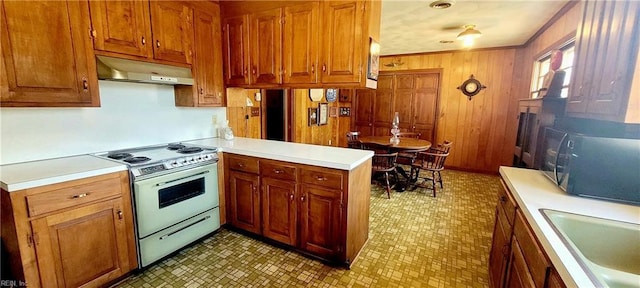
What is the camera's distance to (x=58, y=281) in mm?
1618

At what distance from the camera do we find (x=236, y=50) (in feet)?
9.26

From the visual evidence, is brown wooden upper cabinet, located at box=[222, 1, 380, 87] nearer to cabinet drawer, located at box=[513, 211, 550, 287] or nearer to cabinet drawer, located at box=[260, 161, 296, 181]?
cabinet drawer, located at box=[260, 161, 296, 181]

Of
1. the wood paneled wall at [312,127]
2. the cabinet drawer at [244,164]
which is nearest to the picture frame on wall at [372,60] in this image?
the cabinet drawer at [244,164]

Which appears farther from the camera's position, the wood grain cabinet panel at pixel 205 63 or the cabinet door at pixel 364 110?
the cabinet door at pixel 364 110

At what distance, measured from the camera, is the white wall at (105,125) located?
1836 mm

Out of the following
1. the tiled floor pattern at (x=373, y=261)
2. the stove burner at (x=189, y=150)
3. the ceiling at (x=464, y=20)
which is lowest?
the tiled floor pattern at (x=373, y=261)

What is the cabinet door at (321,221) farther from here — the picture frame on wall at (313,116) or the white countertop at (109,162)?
the picture frame on wall at (313,116)

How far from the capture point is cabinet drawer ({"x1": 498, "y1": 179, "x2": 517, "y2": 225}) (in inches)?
57.2

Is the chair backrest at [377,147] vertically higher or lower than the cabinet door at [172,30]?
lower

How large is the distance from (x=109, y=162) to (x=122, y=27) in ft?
3.45

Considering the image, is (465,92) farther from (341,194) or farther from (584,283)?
(584,283)

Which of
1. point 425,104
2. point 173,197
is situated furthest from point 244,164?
point 425,104

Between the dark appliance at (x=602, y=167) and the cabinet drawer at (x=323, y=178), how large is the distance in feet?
4.28

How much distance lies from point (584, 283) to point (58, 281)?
2.54 m
